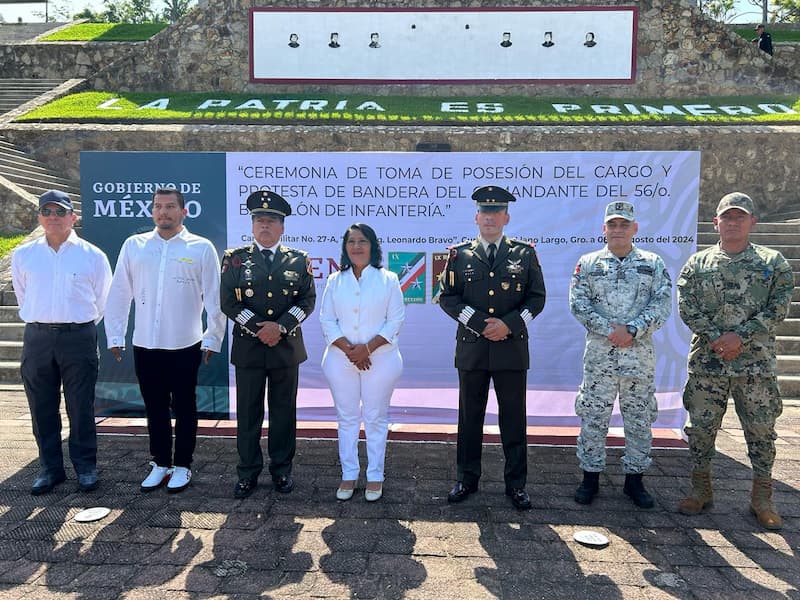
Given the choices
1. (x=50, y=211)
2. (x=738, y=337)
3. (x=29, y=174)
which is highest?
(x=29, y=174)

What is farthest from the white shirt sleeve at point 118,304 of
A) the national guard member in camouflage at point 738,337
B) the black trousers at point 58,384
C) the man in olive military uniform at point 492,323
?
the national guard member in camouflage at point 738,337

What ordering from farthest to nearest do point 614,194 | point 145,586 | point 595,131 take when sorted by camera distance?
point 595,131 → point 614,194 → point 145,586

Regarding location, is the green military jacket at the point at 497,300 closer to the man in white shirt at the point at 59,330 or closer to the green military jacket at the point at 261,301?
the green military jacket at the point at 261,301

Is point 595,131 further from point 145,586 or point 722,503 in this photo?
point 145,586

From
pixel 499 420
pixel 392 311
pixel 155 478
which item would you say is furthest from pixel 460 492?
pixel 155 478

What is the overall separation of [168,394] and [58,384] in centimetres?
67

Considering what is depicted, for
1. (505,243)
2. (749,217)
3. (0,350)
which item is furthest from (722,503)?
(0,350)

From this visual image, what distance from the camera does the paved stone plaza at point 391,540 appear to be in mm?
2615

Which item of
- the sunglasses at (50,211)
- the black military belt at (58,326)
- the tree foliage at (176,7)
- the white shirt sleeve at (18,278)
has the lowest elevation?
the black military belt at (58,326)

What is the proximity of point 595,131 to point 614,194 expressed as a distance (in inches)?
289

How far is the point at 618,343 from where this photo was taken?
3.33 m

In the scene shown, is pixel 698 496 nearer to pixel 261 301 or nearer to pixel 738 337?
pixel 738 337

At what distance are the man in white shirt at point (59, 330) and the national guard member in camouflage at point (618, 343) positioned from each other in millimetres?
2994

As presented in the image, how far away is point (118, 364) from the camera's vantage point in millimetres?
4836
